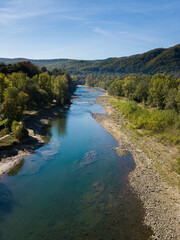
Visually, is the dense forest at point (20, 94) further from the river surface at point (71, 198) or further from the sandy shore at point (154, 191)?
the sandy shore at point (154, 191)

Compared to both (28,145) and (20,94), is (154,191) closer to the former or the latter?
(28,145)

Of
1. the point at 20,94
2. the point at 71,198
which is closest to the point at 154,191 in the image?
the point at 71,198

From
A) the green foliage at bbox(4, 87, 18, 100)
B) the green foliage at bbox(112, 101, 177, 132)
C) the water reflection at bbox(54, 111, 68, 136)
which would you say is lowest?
the water reflection at bbox(54, 111, 68, 136)

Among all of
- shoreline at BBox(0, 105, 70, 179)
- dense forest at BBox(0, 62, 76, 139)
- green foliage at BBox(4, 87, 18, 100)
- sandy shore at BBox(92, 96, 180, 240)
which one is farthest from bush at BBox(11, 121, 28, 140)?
sandy shore at BBox(92, 96, 180, 240)

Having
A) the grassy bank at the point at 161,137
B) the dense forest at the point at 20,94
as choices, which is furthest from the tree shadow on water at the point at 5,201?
the grassy bank at the point at 161,137

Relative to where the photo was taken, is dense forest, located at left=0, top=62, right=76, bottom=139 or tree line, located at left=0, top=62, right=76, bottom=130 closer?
dense forest, located at left=0, top=62, right=76, bottom=139

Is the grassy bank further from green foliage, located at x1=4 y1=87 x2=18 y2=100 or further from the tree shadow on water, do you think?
green foliage, located at x1=4 y1=87 x2=18 y2=100

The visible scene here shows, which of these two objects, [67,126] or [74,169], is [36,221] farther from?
[67,126]
